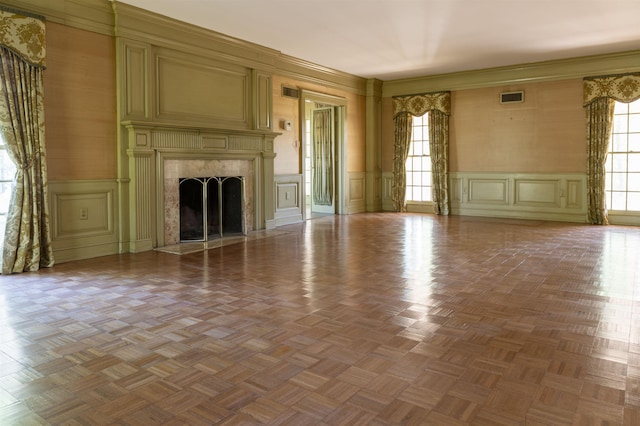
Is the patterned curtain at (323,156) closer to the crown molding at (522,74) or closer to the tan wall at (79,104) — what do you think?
the crown molding at (522,74)

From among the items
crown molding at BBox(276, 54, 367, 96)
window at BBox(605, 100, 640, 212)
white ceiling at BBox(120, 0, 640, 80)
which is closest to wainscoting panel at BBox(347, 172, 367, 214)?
crown molding at BBox(276, 54, 367, 96)

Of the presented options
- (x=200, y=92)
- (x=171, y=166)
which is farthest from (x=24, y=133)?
(x=200, y=92)

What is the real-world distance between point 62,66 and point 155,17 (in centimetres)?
140

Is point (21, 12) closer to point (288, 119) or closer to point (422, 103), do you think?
point (288, 119)

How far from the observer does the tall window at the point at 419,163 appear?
10.9 metres

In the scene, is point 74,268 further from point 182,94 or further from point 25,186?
point 182,94

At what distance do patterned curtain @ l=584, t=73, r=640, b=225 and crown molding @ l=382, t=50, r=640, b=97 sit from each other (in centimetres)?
20

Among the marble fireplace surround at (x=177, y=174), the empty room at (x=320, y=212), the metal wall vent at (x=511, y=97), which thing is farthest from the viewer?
the metal wall vent at (x=511, y=97)

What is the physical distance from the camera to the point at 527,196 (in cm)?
966

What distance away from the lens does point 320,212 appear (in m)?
10.9

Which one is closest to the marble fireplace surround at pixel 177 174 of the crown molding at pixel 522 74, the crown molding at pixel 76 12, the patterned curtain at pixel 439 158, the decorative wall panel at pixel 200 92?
the decorative wall panel at pixel 200 92

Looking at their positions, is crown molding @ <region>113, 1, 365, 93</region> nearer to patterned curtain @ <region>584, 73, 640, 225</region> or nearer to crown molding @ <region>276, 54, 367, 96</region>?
crown molding @ <region>276, 54, 367, 96</region>

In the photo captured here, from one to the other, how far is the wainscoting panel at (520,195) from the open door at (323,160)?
8.46 feet

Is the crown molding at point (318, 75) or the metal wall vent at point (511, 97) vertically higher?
the crown molding at point (318, 75)
